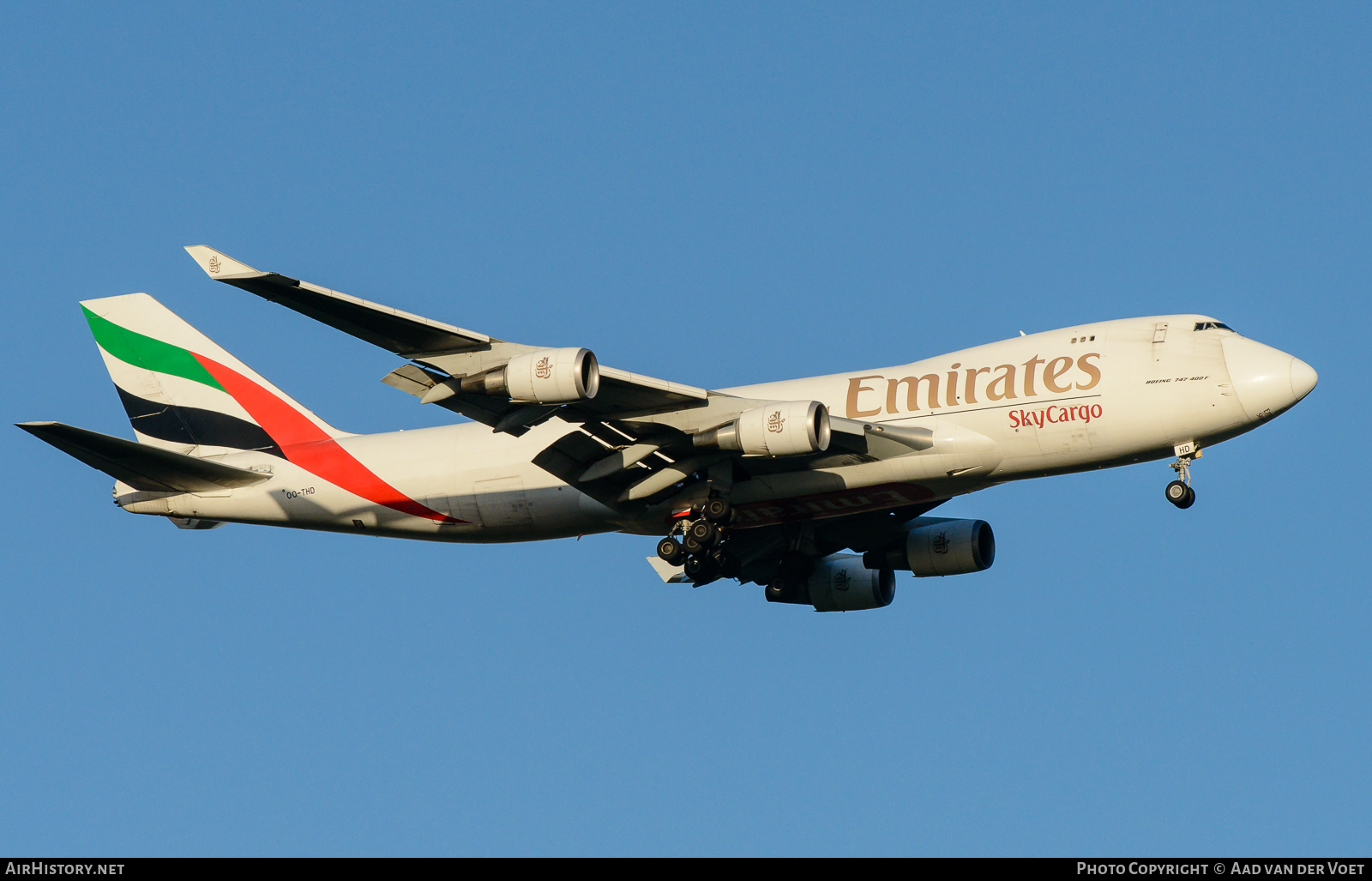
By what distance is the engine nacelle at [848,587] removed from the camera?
126ft

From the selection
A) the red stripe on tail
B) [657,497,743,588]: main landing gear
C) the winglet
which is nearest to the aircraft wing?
the winglet

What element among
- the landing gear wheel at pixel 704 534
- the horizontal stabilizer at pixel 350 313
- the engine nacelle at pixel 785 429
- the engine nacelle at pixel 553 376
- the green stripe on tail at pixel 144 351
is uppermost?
the green stripe on tail at pixel 144 351

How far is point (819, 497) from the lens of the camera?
33.0 metres

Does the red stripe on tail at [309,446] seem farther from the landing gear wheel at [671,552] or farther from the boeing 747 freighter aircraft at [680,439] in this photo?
the landing gear wheel at [671,552]

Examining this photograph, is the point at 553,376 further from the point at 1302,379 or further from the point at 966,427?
the point at 1302,379

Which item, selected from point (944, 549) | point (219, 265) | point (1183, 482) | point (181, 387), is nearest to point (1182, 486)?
point (1183, 482)

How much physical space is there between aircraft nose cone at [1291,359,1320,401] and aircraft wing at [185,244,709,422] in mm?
11890

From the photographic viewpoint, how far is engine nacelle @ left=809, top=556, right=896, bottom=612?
38.3 metres

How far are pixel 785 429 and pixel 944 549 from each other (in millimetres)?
8725

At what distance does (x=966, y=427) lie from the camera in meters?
31.6

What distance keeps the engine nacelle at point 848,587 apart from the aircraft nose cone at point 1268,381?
11.0 meters

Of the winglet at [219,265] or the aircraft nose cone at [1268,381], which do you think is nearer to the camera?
the winglet at [219,265]

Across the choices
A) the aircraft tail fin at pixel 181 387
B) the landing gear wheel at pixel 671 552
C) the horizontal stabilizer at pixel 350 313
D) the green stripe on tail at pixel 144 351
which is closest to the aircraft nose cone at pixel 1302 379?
the landing gear wheel at pixel 671 552
